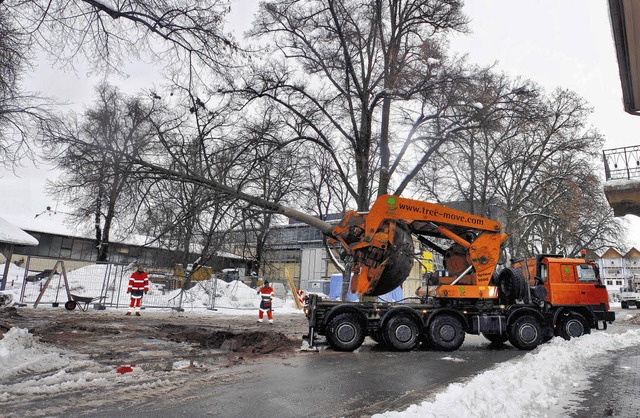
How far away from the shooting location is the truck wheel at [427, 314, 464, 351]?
9.99 metres

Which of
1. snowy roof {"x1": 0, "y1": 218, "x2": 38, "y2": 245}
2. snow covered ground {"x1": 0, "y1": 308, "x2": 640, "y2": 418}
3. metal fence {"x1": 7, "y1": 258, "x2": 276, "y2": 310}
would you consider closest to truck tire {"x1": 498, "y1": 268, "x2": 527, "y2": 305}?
snow covered ground {"x1": 0, "y1": 308, "x2": 640, "y2": 418}

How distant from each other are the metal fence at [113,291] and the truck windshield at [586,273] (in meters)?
16.3

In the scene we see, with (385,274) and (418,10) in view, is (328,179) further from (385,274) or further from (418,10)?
(385,274)

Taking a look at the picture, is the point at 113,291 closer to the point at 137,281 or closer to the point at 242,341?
the point at 137,281

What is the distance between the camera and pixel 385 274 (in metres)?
9.99

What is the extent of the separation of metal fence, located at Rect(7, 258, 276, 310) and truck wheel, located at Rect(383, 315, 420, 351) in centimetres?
1214

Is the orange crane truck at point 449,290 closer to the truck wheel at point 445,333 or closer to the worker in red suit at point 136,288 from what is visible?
the truck wheel at point 445,333

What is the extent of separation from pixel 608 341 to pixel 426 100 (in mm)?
9091

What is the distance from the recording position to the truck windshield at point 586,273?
40.0 ft

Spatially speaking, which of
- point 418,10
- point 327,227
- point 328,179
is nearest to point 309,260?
point 328,179

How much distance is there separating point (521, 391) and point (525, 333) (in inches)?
234

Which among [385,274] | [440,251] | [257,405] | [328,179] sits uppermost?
[328,179]

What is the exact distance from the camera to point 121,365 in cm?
670

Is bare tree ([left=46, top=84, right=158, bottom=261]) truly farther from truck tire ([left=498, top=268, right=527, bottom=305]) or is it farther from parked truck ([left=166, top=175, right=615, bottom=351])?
truck tire ([left=498, top=268, right=527, bottom=305])
